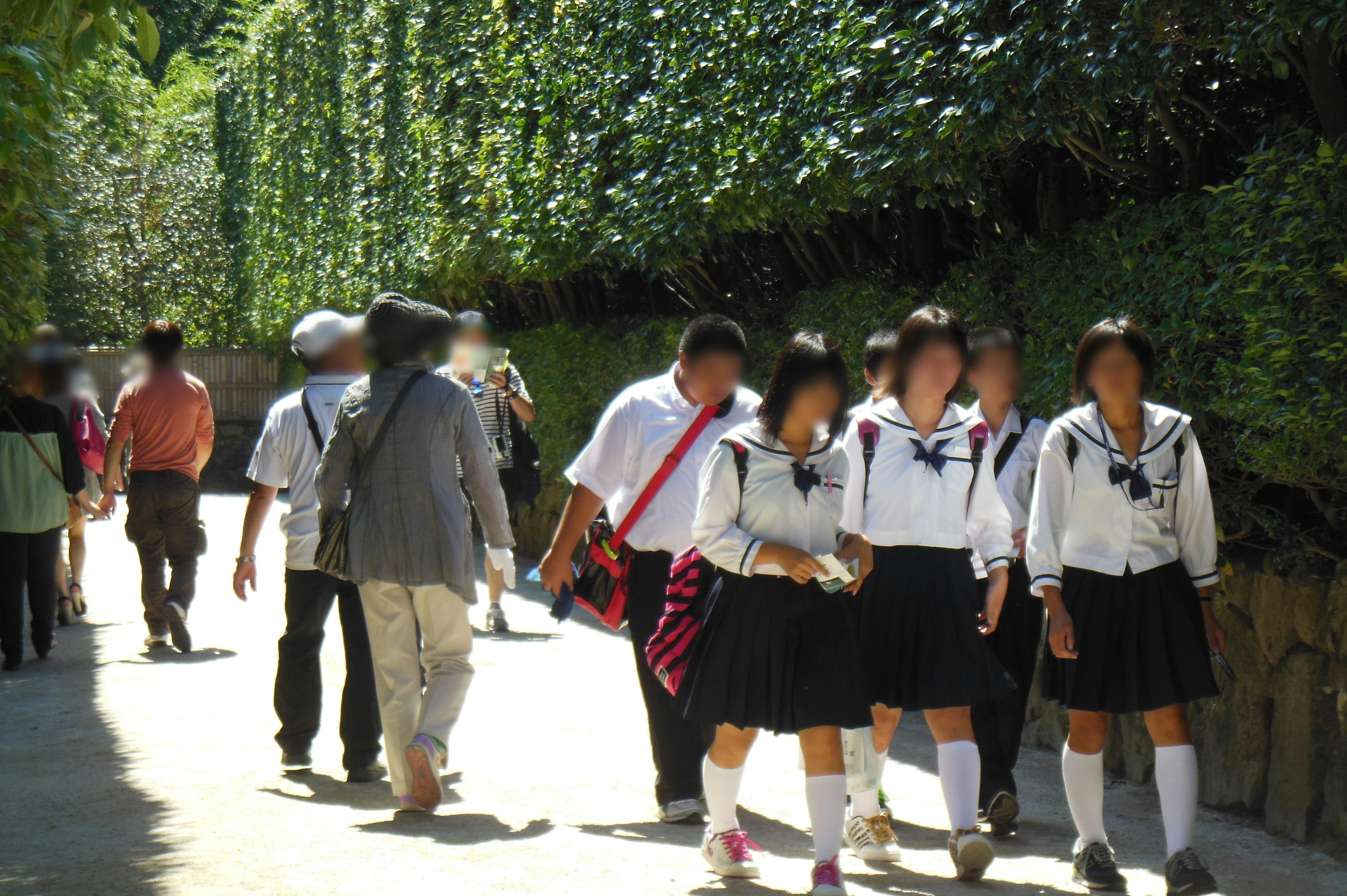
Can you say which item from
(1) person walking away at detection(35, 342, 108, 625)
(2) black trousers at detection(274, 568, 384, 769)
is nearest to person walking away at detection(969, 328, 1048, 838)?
(2) black trousers at detection(274, 568, 384, 769)

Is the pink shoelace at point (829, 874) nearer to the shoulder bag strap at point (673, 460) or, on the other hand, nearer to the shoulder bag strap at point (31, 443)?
the shoulder bag strap at point (673, 460)

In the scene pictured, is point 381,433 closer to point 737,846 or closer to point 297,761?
point 297,761

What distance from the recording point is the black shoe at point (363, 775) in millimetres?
5898

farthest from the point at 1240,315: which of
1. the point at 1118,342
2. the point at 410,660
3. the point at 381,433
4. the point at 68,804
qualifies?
the point at 68,804

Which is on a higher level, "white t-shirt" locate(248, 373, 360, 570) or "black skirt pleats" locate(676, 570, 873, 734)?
"white t-shirt" locate(248, 373, 360, 570)

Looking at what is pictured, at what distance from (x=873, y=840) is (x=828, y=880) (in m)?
0.72

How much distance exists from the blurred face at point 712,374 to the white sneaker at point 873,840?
162 cm

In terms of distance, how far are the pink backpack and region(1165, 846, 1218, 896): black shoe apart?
28.7 ft

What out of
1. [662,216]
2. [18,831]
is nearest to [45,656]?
[18,831]

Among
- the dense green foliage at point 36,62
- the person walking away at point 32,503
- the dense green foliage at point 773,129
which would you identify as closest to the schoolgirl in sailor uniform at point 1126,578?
the dense green foliage at point 773,129

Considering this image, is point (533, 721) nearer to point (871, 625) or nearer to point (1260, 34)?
point (871, 625)

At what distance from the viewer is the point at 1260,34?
14.0 feet

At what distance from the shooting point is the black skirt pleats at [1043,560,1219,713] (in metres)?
4.32

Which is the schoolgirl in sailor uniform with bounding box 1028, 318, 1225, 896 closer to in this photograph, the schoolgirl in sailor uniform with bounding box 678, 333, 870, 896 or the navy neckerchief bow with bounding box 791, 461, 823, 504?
the schoolgirl in sailor uniform with bounding box 678, 333, 870, 896
